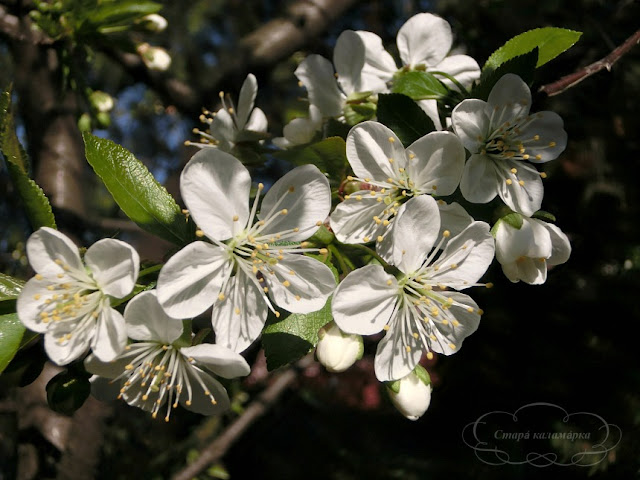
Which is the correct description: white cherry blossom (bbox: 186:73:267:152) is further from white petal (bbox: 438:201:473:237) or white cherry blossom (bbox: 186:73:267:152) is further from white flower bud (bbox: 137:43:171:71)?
white flower bud (bbox: 137:43:171:71)

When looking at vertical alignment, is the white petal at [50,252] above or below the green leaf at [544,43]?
below

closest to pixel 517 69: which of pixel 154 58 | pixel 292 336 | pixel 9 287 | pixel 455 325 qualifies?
pixel 455 325

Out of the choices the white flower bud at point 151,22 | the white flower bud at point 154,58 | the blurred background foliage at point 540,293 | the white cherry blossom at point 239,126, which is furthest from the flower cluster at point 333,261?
the white flower bud at point 154,58

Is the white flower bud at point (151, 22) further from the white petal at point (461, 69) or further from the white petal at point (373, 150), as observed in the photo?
the white petal at point (373, 150)

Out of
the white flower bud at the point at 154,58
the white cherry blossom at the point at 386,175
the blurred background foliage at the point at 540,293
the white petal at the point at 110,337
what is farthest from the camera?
the white flower bud at the point at 154,58

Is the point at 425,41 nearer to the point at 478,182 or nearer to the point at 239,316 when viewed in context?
the point at 478,182

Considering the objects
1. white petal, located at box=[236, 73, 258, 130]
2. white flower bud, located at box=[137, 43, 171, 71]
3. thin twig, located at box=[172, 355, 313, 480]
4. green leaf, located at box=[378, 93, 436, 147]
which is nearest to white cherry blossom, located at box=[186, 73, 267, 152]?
white petal, located at box=[236, 73, 258, 130]

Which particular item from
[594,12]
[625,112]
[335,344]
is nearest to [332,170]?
[335,344]
